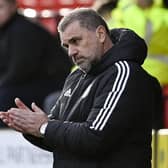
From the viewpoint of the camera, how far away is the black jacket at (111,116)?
4676 millimetres

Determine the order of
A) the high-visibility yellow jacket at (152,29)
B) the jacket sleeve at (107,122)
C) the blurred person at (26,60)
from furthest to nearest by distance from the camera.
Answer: the high-visibility yellow jacket at (152,29)
the blurred person at (26,60)
the jacket sleeve at (107,122)

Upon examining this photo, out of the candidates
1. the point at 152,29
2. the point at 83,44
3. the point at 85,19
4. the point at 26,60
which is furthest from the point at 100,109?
the point at 152,29

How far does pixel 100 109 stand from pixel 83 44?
36 centimetres

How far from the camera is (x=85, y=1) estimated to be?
11242 millimetres

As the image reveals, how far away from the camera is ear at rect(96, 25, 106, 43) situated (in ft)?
15.7

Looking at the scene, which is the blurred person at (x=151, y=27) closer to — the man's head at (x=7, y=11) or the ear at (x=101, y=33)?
the man's head at (x=7, y=11)

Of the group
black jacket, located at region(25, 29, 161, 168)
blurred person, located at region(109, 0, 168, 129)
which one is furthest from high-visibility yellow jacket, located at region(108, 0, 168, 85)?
black jacket, located at region(25, 29, 161, 168)

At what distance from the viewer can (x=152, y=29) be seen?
28.5ft

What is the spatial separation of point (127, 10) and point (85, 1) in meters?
2.50

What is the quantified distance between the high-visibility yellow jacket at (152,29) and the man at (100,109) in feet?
12.2

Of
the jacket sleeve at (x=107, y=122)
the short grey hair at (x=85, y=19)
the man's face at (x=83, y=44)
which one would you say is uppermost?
the short grey hair at (x=85, y=19)

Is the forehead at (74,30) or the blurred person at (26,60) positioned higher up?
the forehead at (74,30)

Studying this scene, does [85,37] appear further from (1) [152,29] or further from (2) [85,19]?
(1) [152,29]

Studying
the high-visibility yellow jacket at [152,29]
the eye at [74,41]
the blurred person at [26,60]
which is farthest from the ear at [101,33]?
the high-visibility yellow jacket at [152,29]
